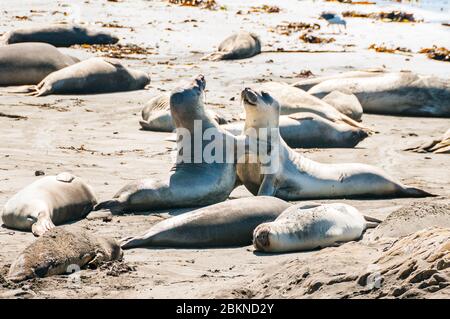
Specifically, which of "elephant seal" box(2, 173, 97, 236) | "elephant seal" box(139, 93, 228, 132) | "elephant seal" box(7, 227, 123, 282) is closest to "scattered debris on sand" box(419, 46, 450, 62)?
"elephant seal" box(139, 93, 228, 132)

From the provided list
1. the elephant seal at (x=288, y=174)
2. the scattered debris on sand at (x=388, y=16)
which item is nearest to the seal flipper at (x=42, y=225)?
the elephant seal at (x=288, y=174)

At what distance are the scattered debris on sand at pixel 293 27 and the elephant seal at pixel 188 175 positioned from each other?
38.0 ft

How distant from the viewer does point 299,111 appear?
1201cm

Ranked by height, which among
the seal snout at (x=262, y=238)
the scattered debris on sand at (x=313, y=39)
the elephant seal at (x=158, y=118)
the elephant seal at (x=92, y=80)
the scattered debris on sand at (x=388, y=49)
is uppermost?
the seal snout at (x=262, y=238)

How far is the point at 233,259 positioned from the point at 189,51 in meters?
11.6

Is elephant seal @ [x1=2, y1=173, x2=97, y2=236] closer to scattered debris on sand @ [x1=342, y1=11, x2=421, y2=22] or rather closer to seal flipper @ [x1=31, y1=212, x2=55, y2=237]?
seal flipper @ [x1=31, y1=212, x2=55, y2=237]

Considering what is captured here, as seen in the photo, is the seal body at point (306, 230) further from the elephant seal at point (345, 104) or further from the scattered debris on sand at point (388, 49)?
the scattered debris on sand at point (388, 49)

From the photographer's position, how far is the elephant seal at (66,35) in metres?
17.9

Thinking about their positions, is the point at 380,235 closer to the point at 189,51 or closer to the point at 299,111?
the point at 299,111

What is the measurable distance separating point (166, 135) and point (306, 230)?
498cm

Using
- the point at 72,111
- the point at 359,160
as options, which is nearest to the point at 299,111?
the point at 359,160

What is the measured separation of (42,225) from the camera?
23.1 ft

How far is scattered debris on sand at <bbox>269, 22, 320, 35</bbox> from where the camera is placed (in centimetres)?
2026

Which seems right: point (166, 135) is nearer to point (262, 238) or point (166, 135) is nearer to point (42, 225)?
point (42, 225)
